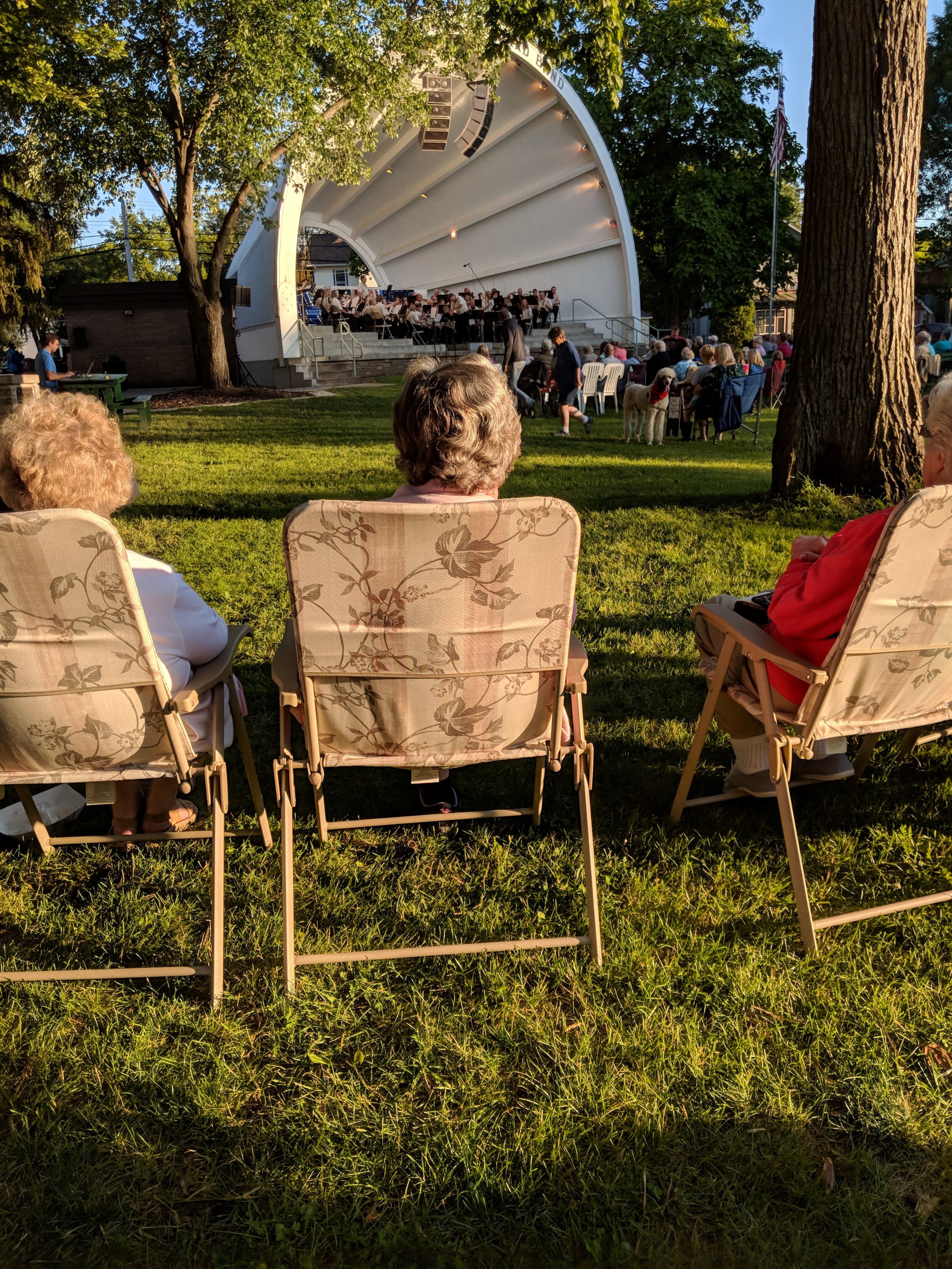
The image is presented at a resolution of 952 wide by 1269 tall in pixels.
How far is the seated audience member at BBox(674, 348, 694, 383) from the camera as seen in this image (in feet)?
48.6

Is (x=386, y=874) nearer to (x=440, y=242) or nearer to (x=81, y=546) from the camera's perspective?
(x=81, y=546)

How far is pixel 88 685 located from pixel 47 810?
1251mm

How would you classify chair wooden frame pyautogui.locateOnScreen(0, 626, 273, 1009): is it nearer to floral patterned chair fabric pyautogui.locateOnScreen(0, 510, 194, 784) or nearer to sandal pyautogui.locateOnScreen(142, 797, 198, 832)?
floral patterned chair fabric pyautogui.locateOnScreen(0, 510, 194, 784)

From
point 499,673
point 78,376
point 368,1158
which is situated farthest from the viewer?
point 78,376

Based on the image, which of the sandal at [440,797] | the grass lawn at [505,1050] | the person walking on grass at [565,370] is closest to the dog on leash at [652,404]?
the person walking on grass at [565,370]

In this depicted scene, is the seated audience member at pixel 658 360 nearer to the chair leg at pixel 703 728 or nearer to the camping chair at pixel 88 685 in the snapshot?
the chair leg at pixel 703 728

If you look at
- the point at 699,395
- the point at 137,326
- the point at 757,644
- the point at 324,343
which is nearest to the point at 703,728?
the point at 757,644

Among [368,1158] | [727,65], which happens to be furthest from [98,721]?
[727,65]

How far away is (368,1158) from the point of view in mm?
1917

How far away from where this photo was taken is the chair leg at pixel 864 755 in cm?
334

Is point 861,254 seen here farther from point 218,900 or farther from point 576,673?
point 218,900

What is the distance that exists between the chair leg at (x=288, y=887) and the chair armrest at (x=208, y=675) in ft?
0.96

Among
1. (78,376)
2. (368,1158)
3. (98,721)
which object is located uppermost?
(78,376)

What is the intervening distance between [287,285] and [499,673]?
27.7 metres
